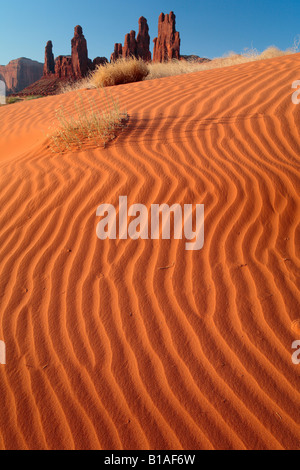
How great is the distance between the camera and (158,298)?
2434mm

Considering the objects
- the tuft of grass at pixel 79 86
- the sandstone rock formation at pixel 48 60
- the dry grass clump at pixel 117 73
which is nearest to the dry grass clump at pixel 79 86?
the tuft of grass at pixel 79 86

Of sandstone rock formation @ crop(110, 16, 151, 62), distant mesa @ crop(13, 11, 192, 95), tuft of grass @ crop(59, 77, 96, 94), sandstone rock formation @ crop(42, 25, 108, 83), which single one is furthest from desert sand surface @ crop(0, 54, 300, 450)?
sandstone rock formation @ crop(42, 25, 108, 83)

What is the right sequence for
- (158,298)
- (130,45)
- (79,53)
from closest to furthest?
(158,298), (130,45), (79,53)

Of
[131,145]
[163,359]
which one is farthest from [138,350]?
[131,145]

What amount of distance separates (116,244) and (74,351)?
1098 mm

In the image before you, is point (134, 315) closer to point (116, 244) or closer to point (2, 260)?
point (116, 244)

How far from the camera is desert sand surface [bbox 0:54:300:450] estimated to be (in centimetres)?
182

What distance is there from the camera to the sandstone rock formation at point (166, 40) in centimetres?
4053

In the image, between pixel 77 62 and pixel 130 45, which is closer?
pixel 130 45

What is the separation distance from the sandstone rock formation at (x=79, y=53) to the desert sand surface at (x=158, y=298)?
181ft

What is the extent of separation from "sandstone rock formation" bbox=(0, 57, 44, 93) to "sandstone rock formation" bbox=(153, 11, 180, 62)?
5819cm

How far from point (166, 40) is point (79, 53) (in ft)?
56.5

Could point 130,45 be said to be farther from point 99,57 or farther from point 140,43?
point 99,57

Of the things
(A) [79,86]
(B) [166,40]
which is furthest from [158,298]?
(B) [166,40]
